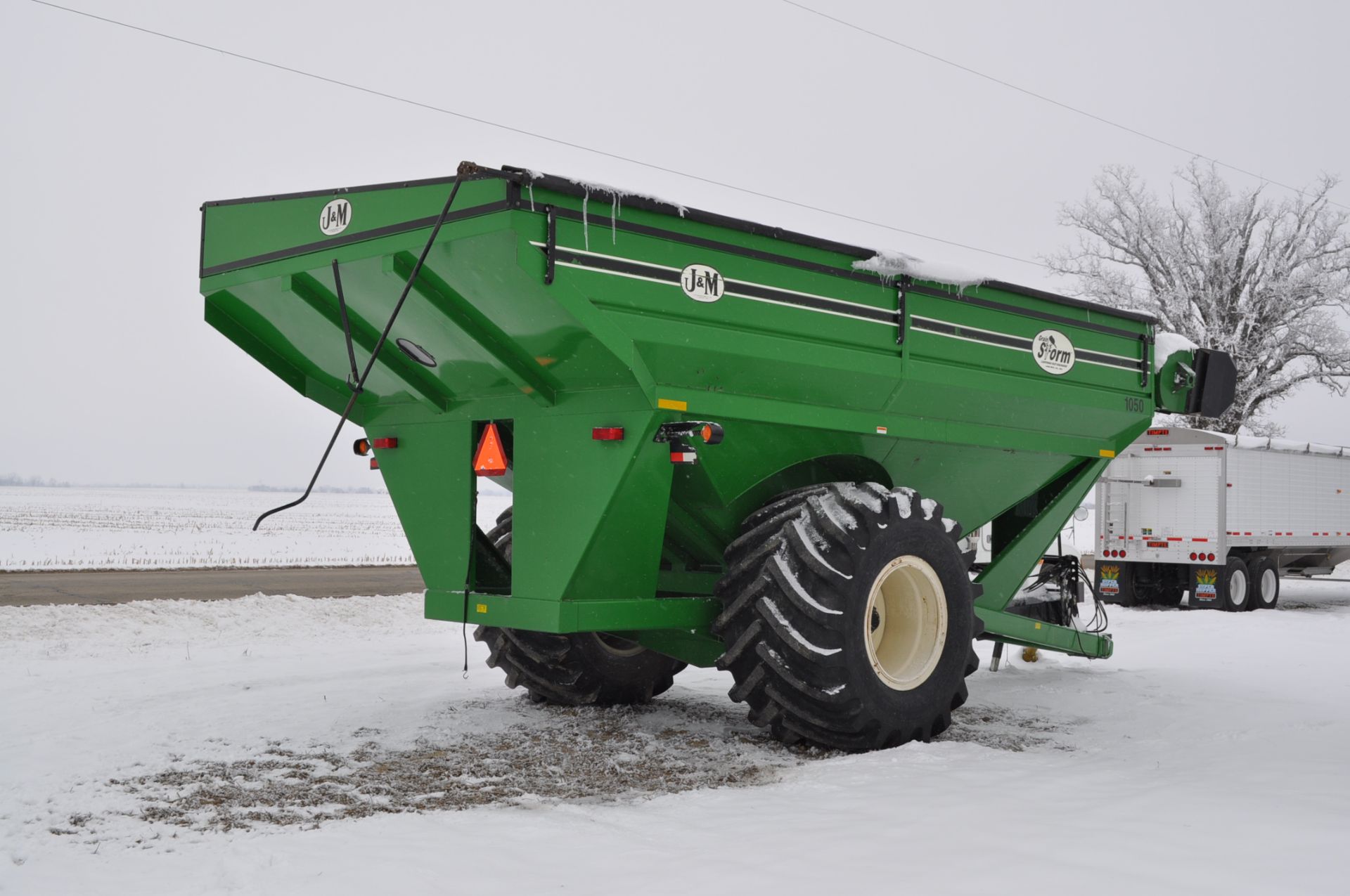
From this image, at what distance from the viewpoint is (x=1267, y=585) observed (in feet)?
57.6

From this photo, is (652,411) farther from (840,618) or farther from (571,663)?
(571,663)

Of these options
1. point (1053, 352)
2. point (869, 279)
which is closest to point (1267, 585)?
point (1053, 352)

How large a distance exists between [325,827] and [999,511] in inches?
202

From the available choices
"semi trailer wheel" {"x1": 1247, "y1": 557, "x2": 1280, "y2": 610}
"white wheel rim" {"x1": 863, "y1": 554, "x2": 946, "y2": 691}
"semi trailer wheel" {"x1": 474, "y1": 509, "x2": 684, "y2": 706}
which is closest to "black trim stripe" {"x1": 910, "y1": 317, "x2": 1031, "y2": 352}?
"white wheel rim" {"x1": 863, "y1": 554, "x2": 946, "y2": 691}

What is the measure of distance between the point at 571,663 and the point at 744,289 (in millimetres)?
2713

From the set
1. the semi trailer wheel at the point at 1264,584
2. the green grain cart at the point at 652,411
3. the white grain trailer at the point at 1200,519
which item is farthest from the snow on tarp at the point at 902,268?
the semi trailer wheel at the point at 1264,584

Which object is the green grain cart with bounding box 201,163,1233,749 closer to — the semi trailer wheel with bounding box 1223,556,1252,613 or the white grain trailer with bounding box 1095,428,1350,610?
the white grain trailer with bounding box 1095,428,1350,610

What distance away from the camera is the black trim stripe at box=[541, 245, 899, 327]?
17.6 feet

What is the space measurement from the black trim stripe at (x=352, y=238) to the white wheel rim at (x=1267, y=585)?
15.5 meters

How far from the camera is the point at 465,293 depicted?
5.57 m

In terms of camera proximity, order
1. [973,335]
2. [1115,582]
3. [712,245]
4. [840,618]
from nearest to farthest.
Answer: [840,618], [712,245], [973,335], [1115,582]

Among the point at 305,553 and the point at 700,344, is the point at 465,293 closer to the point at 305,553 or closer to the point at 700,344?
the point at 700,344

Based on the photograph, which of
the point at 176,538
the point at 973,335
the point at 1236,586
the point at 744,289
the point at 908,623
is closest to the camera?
the point at 744,289

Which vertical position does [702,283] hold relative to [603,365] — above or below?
above
